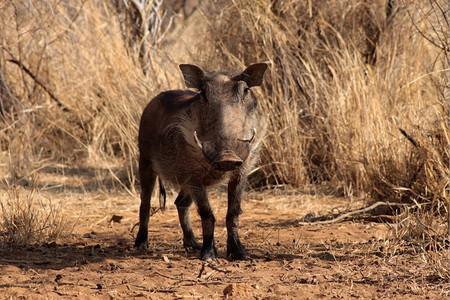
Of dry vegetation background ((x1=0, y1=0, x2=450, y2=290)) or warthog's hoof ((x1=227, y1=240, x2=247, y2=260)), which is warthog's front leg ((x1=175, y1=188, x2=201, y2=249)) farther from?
dry vegetation background ((x1=0, y1=0, x2=450, y2=290))

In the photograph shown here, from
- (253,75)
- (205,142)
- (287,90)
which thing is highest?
(287,90)

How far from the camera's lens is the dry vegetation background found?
4.74 metres

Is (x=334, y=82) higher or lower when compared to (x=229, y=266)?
higher

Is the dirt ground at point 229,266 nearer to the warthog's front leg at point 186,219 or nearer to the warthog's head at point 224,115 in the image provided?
the warthog's front leg at point 186,219

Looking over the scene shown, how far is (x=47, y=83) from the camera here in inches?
289

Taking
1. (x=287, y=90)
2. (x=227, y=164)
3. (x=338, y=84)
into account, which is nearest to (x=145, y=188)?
(x=227, y=164)

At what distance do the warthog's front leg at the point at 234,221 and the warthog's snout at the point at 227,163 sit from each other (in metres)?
0.58

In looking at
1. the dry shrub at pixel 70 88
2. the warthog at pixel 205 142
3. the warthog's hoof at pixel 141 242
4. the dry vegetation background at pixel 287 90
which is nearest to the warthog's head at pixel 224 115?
the warthog at pixel 205 142

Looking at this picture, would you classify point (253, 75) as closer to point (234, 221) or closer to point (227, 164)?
point (227, 164)

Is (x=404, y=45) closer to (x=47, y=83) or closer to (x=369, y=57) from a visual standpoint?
(x=369, y=57)

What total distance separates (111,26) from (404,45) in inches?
128

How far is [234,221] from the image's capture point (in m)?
3.72

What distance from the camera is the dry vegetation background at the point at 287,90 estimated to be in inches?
187

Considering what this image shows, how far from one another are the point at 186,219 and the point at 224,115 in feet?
3.25
